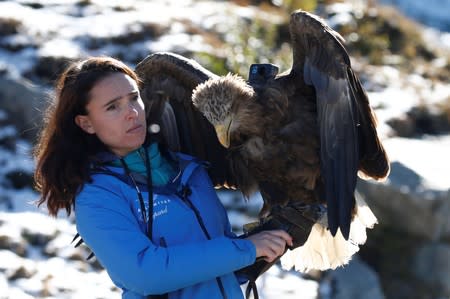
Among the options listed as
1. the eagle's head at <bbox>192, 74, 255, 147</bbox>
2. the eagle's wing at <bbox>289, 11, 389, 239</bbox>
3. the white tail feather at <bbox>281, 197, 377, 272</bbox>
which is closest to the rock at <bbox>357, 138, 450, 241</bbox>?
the white tail feather at <bbox>281, 197, 377, 272</bbox>

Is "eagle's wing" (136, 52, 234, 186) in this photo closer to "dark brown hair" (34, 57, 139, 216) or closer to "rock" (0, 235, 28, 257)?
"dark brown hair" (34, 57, 139, 216)

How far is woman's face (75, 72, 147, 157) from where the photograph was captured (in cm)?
233

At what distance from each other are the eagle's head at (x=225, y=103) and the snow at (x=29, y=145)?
75cm

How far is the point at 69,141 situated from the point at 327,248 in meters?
1.67

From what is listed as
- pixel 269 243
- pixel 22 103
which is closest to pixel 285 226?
pixel 269 243

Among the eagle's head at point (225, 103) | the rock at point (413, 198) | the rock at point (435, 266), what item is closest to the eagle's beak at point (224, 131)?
the eagle's head at point (225, 103)

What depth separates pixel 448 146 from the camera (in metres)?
8.31

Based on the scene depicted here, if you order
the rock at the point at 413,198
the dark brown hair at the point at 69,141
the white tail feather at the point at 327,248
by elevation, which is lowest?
the rock at the point at 413,198

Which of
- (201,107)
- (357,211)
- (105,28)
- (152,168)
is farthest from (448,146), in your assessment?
(152,168)

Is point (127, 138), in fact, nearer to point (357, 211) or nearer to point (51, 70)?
point (357, 211)

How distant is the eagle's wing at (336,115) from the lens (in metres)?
2.92

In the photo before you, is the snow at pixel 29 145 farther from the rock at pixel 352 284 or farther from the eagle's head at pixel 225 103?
the eagle's head at pixel 225 103

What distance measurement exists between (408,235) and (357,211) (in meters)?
3.35

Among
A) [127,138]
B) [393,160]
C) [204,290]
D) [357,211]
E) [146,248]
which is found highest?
[127,138]
